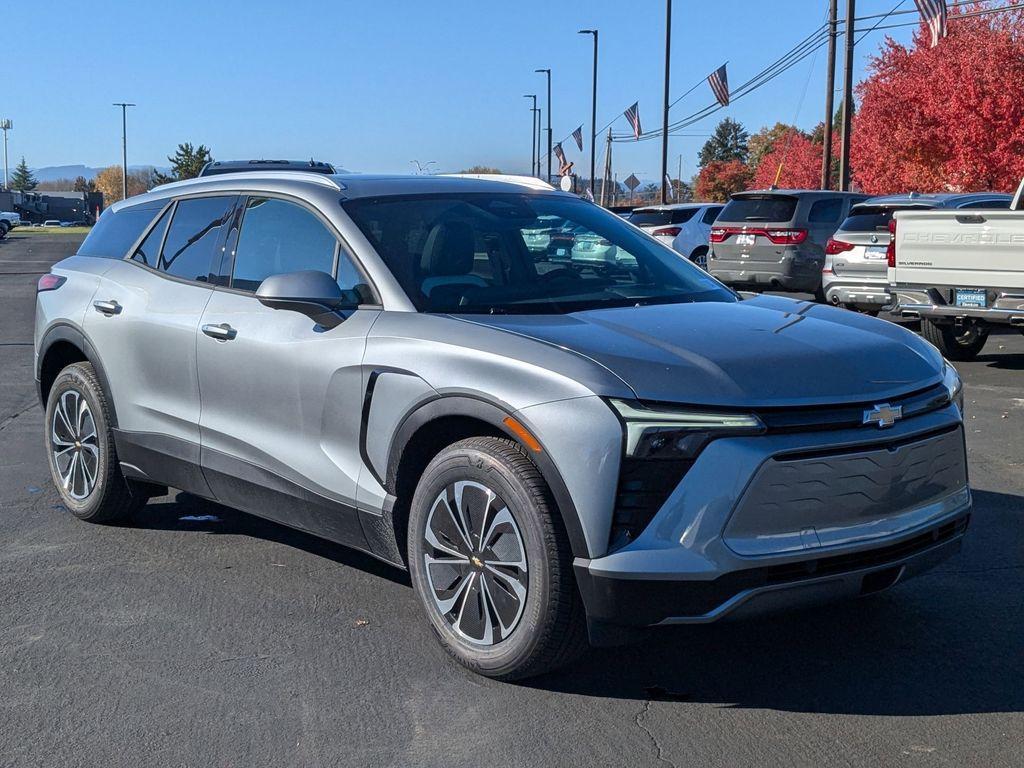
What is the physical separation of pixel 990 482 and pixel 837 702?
346cm

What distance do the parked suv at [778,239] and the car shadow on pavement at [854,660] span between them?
1315cm

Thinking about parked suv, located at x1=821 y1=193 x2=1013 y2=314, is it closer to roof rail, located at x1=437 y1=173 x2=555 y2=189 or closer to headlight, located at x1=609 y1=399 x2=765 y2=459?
roof rail, located at x1=437 y1=173 x2=555 y2=189

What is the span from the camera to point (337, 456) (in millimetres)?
4562

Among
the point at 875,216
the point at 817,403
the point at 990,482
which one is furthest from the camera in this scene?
the point at 875,216

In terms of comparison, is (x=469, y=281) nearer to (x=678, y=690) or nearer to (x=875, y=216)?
(x=678, y=690)

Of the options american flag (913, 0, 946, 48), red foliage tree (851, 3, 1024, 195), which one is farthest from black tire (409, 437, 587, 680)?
red foliage tree (851, 3, 1024, 195)

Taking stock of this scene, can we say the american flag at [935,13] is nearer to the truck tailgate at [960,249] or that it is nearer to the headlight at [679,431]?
the truck tailgate at [960,249]

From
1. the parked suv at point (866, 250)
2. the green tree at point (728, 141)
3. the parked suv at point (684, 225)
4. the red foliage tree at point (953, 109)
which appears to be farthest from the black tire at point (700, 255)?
the green tree at point (728, 141)

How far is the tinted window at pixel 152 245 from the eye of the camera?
19.2ft

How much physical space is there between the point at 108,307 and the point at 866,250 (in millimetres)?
10944

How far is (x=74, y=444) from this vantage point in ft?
20.4

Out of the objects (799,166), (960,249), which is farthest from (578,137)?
(960,249)

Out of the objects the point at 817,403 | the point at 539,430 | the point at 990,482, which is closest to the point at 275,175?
the point at 539,430

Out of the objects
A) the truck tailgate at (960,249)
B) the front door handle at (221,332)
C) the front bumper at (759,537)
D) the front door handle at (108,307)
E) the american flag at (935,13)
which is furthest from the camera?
the american flag at (935,13)
